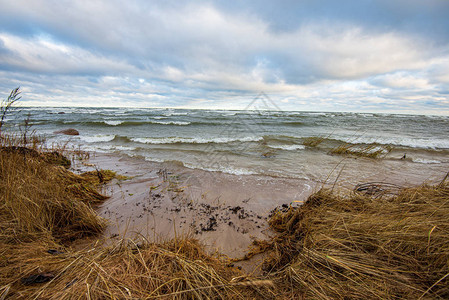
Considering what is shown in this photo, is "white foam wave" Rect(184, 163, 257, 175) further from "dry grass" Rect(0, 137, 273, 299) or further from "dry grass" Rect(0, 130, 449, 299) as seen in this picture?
"dry grass" Rect(0, 137, 273, 299)

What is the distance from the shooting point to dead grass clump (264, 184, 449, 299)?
4.19 ft

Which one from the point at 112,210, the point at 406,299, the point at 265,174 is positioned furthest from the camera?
the point at 265,174

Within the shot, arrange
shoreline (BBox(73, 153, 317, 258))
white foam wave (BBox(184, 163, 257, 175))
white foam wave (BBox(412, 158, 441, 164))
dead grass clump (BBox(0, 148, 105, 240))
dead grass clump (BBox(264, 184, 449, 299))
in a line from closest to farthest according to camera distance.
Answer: dead grass clump (BBox(264, 184, 449, 299)) → dead grass clump (BBox(0, 148, 105, 240)) → shoreline (BBox(73, 153, 317, 258)) → white foam wave (BBox(184, 163, 257, 175)) → white foam wave (BBox(412, 158, 441, 164))

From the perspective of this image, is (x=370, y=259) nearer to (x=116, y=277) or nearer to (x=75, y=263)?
(x=116, y=277)

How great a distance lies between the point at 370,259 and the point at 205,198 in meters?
3.24

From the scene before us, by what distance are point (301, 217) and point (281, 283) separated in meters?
1.45

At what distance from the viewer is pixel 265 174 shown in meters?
6.02

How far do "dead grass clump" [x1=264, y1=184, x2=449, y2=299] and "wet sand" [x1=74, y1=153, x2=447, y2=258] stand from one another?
1020mm

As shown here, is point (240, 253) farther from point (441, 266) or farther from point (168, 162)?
point (168, 162)

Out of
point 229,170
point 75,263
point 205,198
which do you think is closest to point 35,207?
point 75,263

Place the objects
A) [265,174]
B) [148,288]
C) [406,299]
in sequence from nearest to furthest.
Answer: [406,299] < [148,288] < [265,174]

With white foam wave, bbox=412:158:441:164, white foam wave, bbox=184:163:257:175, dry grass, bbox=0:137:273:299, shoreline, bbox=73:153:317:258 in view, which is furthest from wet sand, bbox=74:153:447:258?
white foam wave, bbox=412:158:441:164

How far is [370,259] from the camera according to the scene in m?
1.56

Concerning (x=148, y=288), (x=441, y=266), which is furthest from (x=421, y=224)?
(x=148, y=288)
